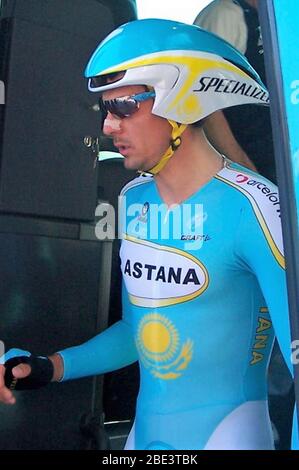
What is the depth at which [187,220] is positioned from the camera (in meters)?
1.51

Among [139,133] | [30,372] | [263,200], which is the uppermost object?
[139,133]

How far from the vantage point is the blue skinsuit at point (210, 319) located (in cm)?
146

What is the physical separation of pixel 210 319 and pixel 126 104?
0.50 meters

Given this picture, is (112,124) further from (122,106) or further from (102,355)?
(102,355)

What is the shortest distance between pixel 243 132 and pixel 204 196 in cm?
16

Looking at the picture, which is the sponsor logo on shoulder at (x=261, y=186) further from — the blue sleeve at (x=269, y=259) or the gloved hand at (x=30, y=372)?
the gloved hand at (x=30, y=372)

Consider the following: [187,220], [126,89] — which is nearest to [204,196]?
[187,220]

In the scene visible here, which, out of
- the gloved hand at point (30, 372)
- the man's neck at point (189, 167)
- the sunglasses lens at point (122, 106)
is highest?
the sunglasses lens at point (122, 106)

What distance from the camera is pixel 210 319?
1.49 m

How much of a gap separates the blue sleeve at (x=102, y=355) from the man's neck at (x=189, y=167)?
294 mm

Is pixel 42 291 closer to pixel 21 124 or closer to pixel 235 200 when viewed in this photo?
pixel 21 124
